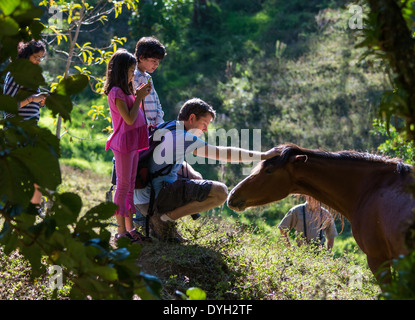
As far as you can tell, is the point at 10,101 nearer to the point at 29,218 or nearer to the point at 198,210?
the point at 29,218

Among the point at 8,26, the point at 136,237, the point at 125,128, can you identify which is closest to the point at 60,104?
the point at 8,26

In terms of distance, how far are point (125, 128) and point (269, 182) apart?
1530mm

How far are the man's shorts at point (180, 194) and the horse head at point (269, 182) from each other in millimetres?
539

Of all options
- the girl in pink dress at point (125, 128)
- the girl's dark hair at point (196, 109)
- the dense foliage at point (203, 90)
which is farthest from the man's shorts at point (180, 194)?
the dense foliage at point (203, 90)

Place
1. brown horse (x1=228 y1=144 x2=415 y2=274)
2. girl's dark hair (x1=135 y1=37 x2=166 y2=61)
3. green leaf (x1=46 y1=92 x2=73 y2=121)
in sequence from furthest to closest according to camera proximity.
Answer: girl's dark hair (x1=135 y1=37 x2=166 y2=61), brown horse (x1=228 y1=144 x2=415 y2=274), green leaf (x1=46 y1=92 x2=73 y2=121)

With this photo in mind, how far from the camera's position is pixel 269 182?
4.89 meters

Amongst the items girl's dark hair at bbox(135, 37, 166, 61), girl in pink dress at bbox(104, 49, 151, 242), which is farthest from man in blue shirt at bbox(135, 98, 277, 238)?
girl's dark hair at bbox(135, 37, 166, 61)

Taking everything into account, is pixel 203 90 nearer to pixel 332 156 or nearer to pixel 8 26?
pixel 332 156

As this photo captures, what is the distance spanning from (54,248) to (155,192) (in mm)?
2545

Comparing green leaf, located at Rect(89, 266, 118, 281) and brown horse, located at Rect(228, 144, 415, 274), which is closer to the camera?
green leaf, located at Rect(89, 266, 118, 281)

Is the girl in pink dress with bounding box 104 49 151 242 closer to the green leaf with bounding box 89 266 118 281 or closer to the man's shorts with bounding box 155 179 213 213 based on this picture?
the man's shorts with bounding box 155 179 213 213

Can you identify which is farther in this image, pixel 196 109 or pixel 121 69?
pixel 196 109

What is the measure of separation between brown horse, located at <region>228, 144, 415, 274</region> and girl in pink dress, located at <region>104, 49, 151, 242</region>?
1058mm

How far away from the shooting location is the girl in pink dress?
5.17 metres
